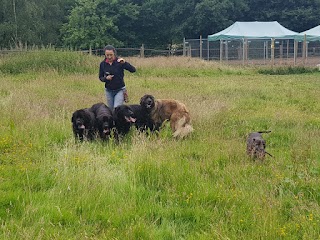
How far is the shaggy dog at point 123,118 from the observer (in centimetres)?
793

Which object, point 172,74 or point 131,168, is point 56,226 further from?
point 172,74

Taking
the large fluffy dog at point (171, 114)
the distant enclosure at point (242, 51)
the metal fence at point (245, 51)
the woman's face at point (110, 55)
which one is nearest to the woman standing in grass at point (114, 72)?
the woman's face at point (110, 55)

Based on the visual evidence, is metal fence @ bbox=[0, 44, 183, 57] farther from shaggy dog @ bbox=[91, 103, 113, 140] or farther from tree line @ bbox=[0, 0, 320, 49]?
shaggy dog @ bbox=[91, 103, 113, 140]

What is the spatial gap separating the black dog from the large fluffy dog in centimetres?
8

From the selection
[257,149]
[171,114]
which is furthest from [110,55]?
[257,149]

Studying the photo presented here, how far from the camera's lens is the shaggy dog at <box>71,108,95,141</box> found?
24.8 ft

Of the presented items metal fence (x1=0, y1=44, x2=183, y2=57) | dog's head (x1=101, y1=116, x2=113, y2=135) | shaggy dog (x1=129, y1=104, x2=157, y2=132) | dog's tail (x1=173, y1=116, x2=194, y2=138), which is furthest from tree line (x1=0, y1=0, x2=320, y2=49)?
dog's tail (x1=173, y1=116, x2=194, y2=138)

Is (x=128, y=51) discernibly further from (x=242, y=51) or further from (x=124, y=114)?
(x=124, y=114)

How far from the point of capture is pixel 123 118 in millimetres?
7953

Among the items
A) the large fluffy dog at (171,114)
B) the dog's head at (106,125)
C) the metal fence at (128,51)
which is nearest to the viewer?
the dog's head at (106,125)

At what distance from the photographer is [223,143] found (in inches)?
289

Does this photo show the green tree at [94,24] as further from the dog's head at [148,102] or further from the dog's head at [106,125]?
the dog's head at [106,125]

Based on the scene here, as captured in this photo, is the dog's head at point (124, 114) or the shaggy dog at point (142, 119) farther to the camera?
the shaggy dog at point (142, 119)

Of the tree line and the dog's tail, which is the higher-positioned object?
the tree line
